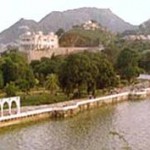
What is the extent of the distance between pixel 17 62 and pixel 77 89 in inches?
383

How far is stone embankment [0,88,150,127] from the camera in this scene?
113 feet

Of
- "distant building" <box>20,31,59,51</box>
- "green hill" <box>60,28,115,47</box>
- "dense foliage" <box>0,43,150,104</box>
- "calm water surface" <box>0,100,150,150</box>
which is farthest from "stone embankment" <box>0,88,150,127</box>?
"green hill" <box>60,28,115,47</box>

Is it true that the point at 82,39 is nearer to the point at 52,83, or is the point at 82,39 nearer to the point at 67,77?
the point at 52,83

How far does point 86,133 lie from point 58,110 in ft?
22.0

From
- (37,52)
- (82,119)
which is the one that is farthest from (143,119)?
(37,52)

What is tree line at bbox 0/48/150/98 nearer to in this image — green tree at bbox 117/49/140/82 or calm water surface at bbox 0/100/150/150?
calm water surface at bbox 0/100/150/150

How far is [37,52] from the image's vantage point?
8081 centimetres

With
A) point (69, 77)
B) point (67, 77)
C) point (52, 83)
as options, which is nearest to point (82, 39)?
point (52, 83)

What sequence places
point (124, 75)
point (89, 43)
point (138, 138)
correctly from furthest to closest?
point (89, 43)
point (124, 75)
point (138, 138)

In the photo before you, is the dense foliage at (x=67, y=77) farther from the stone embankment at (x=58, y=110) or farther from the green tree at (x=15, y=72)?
the stone embankment at (x=58, y=110)

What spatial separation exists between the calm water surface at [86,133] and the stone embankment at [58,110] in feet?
2.43

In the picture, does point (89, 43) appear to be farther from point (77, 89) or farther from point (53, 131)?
point (53, 131)

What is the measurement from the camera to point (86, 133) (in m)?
31.3

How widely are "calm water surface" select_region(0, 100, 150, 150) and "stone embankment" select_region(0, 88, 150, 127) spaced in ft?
2.43
